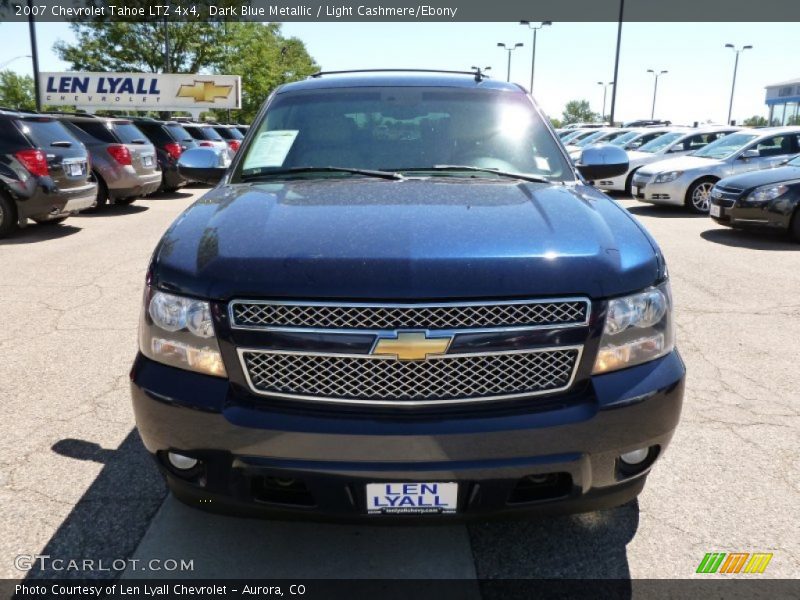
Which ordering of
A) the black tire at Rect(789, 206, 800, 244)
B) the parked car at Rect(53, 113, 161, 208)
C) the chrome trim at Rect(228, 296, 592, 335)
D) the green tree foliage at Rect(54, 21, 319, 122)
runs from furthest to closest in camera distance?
1. the green tree foliage at Rect(54, 21, 319, 122)
2. the parked car at Rect(53, 113, 161, 208)
3. the black tire at Rect(789, 206, 800, 244)
4. the chrome trim at Rect(228, 296, 592, 335)

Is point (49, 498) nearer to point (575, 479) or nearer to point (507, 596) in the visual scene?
point (507, 596)

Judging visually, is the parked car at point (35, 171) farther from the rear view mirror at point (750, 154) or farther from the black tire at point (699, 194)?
the rear view mirror at point (750, 154)

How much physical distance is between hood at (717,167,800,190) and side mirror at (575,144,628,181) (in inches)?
272

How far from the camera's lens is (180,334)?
7.59 feet

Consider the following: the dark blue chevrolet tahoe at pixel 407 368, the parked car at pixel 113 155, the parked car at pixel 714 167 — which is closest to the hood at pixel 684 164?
the parked car at pixel 714 167

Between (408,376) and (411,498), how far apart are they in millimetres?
377

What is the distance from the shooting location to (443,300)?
214cm

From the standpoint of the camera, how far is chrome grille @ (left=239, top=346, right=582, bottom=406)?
7.14 feet

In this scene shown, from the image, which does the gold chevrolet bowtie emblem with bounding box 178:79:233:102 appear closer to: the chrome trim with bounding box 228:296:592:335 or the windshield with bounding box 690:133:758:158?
the windshield with bounding box 690:133:758:158

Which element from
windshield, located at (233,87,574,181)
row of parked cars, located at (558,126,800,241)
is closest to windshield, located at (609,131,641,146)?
row of parked cars, located at (558,126,800,241)

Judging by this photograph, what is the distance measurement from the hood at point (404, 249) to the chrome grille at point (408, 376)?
20 centimetres

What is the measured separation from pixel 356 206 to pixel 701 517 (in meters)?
1.88

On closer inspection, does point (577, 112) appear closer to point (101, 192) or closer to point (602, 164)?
point (101, 192)

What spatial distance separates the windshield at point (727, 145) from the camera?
44.9ft
